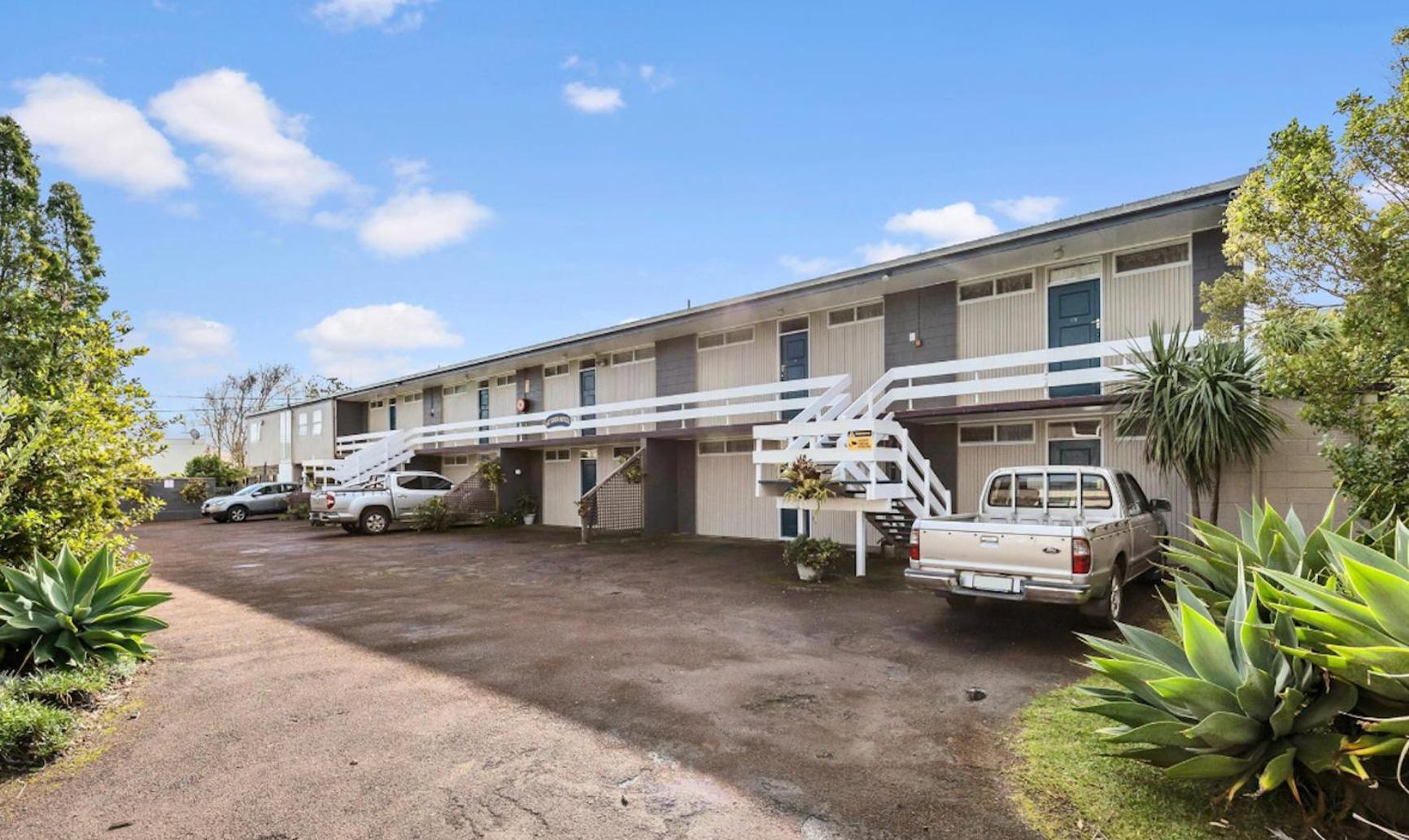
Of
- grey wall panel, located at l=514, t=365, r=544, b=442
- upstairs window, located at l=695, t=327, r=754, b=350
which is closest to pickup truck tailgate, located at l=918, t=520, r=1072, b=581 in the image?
upstairs window, located at l=695, t=327, r=754, b=350

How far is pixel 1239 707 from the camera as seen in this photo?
120 inches

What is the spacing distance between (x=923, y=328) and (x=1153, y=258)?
383cm

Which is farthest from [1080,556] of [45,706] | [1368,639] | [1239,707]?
[45,706]

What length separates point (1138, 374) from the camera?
926 cm

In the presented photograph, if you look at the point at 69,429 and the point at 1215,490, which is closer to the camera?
the point at 69,429

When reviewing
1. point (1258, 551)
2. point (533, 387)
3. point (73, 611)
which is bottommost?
point (73, 611)

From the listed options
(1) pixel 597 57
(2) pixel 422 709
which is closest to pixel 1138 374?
(1) pixel 597 57

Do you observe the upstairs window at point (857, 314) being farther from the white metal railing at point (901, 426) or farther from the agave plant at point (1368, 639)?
the agave plant at point (1368, 639)

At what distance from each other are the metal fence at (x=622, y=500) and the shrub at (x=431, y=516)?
537 cm

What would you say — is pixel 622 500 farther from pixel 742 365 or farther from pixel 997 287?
pixel 997 287

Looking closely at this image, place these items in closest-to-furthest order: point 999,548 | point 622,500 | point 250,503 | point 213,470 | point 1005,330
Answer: point 999,548
point 1005,330
point 622,500
point 250,503
point 213,470

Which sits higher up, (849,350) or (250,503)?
(849,350)

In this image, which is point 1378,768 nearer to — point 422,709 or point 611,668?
point 611,668

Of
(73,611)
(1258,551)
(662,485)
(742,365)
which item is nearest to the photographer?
(1258,551)
